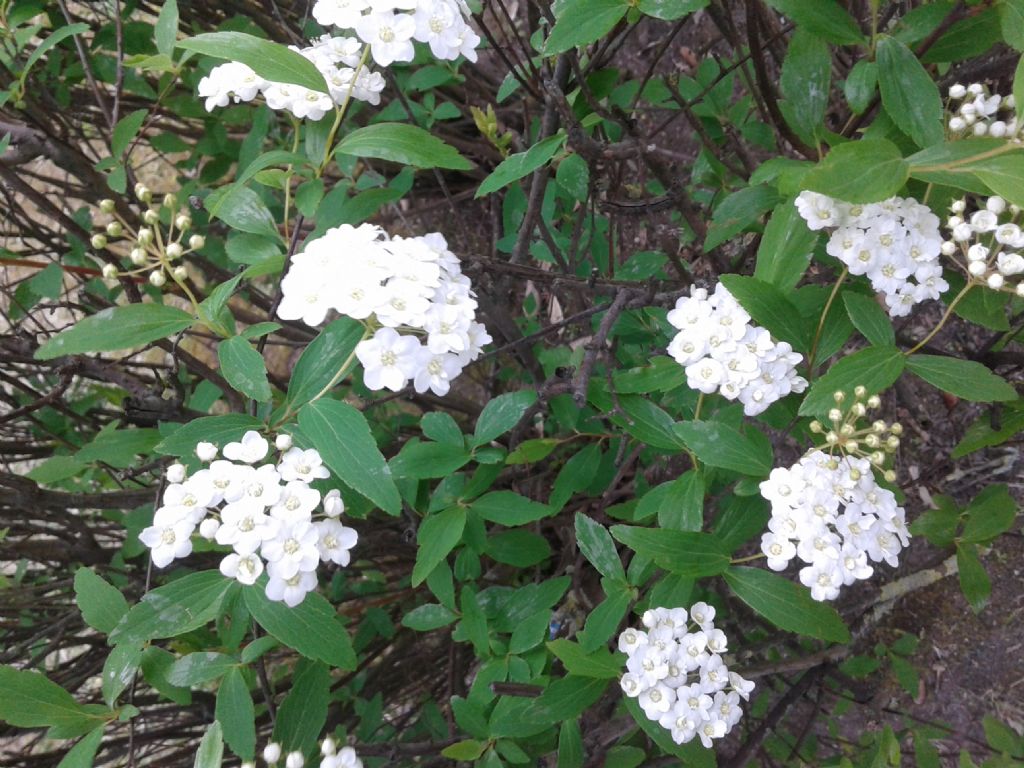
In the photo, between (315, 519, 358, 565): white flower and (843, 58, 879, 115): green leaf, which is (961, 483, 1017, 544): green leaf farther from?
(315, 519, 358, 565): white flower

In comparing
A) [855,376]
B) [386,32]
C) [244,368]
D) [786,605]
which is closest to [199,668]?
[244,368]

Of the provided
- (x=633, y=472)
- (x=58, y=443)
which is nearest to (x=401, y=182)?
(x=633, y=472)

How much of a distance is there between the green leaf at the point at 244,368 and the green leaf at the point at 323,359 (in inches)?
2.2

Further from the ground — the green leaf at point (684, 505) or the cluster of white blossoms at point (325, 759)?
the green leaf at point (684, 505)

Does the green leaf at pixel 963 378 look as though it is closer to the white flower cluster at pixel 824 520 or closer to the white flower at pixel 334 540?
the white flower cluster at pixel 824 520

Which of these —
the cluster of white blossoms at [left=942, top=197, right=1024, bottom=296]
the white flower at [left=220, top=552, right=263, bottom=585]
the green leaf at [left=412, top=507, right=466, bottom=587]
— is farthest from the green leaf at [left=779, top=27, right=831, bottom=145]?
the white flower at [left=220, top=552, right=263, bottom=585]

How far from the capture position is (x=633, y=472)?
265 centimetres

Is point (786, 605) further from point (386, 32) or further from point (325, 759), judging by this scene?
point (386, 32)

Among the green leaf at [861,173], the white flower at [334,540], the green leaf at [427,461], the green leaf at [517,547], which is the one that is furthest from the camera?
the green leaf at [517,547]

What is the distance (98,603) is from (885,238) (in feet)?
5.40

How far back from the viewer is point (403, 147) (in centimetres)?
144

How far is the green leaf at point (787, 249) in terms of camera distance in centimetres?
146

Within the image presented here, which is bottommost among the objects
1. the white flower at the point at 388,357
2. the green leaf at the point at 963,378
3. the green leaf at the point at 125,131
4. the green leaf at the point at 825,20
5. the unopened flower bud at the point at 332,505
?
the unopened flower bud at the point at 332,505

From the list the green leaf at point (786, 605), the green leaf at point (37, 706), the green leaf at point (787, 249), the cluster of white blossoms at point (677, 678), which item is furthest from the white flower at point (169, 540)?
the green leaf at point (787, 249)
